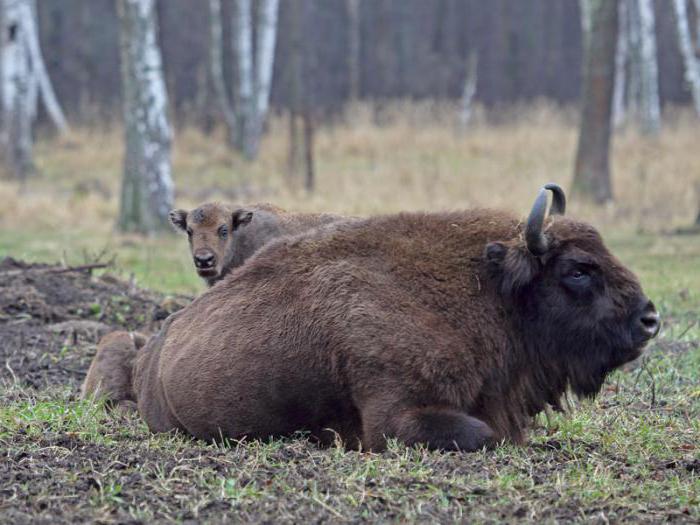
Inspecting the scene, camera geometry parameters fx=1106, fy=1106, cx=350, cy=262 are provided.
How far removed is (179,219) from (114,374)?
3056 mm

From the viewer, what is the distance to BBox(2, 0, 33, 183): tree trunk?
2411 cm

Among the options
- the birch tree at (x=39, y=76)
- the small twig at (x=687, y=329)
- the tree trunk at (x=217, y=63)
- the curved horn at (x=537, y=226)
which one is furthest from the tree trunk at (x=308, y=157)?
the curved horn at (x=537, y=226)

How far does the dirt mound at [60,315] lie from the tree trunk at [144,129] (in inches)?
241

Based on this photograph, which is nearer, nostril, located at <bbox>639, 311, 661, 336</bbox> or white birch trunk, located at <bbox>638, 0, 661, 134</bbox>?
nostril, located at <bbox>639, 311, 661, 336</bbox>

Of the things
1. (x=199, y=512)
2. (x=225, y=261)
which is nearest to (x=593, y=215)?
(x=225, y=261)

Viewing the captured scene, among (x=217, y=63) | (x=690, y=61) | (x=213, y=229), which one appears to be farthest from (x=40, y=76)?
(x=213, y=229)

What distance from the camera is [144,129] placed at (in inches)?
674

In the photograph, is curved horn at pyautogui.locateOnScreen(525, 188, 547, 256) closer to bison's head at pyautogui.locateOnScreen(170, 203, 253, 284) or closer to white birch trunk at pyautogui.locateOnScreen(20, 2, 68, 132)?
bison's head at pyautogui.locateOnScreen(170, 203, 253, 284)

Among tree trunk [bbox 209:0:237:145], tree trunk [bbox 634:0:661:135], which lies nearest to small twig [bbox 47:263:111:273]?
tree trunk [bbox 209:0:237:145]

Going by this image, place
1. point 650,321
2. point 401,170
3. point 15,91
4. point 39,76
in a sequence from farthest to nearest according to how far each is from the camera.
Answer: point 39,76 < point 401,170 < point 15,91 < point 650,321

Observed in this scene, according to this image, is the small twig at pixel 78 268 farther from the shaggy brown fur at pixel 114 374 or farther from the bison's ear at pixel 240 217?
the shaggy brown fur at pixel 114 374

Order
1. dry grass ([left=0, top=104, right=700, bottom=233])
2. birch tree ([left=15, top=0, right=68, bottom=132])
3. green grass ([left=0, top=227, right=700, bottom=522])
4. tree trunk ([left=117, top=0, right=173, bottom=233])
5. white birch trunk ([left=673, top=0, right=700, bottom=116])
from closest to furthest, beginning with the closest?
green grass ([left=0, top=227, right=700, bottom=522])
tree trunk ([left=117, top=0, right=173, bottom=233])
white birch trunk ([left=673, top=0, right=700, bottom=116])
dry grass ([left=0, top=104, right=700, bottom=233])
birch tree ([left=15, top=0, right=68, bottom=132])

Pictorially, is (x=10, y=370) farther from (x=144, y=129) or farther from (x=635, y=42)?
(x=635, y=42)

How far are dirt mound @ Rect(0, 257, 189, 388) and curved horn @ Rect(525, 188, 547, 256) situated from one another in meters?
3.79
